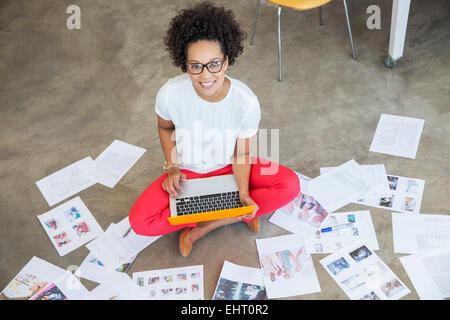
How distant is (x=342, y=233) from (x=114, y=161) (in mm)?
1257

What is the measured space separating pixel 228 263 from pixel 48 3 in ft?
9.06

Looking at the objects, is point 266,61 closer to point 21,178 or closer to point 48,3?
point 21,178

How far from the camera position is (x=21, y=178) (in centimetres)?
232

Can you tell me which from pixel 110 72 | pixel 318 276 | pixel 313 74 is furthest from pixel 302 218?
pixel 110 72

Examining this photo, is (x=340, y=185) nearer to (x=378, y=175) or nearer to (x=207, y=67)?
(x=378, y=175)

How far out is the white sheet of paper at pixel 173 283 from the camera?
1.80 metres

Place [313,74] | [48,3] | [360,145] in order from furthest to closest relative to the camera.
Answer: [48,3] < [313,74] < [360,145]

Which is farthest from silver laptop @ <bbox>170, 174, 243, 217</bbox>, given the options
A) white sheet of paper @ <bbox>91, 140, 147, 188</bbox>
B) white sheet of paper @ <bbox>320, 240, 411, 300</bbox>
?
white sheet of paper @ <bbox>91, 140, 147, 188</bbox>

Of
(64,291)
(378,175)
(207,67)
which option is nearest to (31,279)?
(64,291)

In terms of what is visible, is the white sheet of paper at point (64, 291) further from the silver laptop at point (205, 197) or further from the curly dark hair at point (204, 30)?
the curly dark hair at point (204, 30)

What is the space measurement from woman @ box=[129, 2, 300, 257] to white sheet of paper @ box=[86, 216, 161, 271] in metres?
0.16

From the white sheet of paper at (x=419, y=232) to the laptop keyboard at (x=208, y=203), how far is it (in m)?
0.75

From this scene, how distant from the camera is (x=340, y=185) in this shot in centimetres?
213

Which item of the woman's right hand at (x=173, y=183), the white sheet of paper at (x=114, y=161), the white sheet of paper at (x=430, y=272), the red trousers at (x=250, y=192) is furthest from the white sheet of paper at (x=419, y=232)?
the white sheet of paper at (x=114, y=161)
